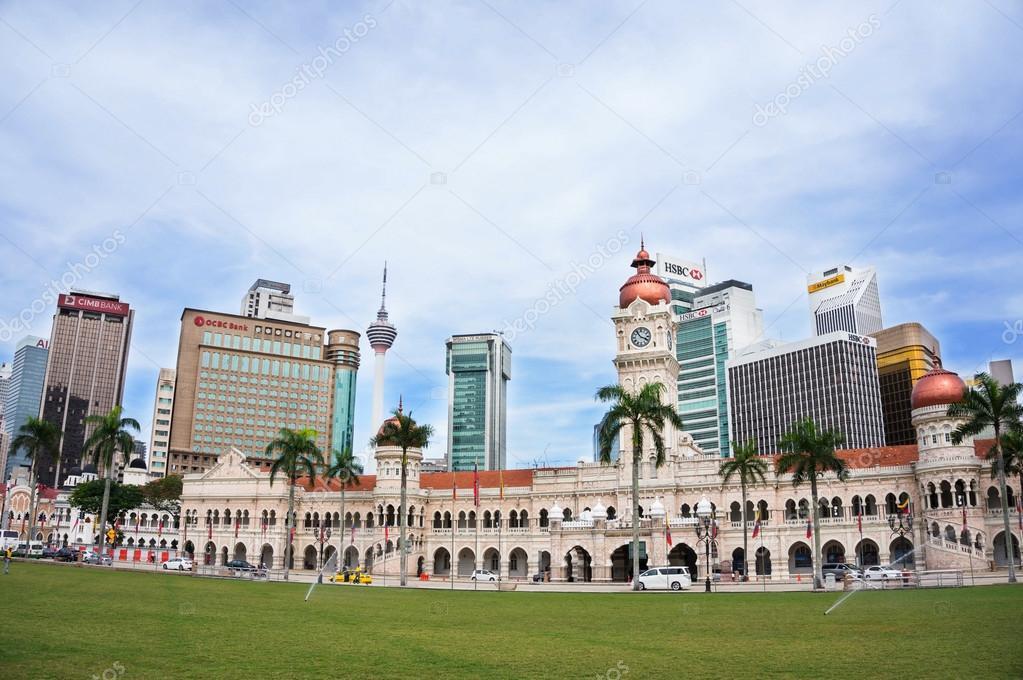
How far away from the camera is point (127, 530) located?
462 ft

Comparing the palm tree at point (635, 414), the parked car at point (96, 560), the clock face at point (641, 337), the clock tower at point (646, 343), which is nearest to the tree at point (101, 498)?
the parked car at point (96, 560)

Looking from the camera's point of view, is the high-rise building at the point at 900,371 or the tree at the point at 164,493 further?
the high-rise building at the point at 900,371

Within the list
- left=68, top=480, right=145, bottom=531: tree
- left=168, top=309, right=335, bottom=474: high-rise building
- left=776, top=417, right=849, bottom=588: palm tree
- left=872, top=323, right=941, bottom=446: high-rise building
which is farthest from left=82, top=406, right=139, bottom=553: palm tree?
left=872, top=323, right=941, bottom=446: high-rise building

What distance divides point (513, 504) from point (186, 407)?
377 feet

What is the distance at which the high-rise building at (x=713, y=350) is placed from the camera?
7165 inches

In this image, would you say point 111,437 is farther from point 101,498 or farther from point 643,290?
point 643,290

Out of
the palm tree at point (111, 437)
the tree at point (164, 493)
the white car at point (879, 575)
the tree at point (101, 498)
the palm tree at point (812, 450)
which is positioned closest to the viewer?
the white car at point (879, 575)

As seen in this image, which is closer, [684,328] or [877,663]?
[877,663]

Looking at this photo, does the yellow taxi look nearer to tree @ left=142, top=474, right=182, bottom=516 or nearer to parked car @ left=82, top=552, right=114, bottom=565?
parked car @ left=82, top=552, right=114, bottom=565

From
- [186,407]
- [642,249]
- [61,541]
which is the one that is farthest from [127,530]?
[642,249]

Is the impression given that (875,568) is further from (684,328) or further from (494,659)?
(684,328)

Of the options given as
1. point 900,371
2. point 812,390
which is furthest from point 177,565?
point 900,371

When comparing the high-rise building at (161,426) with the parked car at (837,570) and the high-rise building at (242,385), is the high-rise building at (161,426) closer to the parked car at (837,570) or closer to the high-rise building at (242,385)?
the high-rise building at (242,385)

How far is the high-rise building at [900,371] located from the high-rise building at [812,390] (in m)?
Result: 6.37
